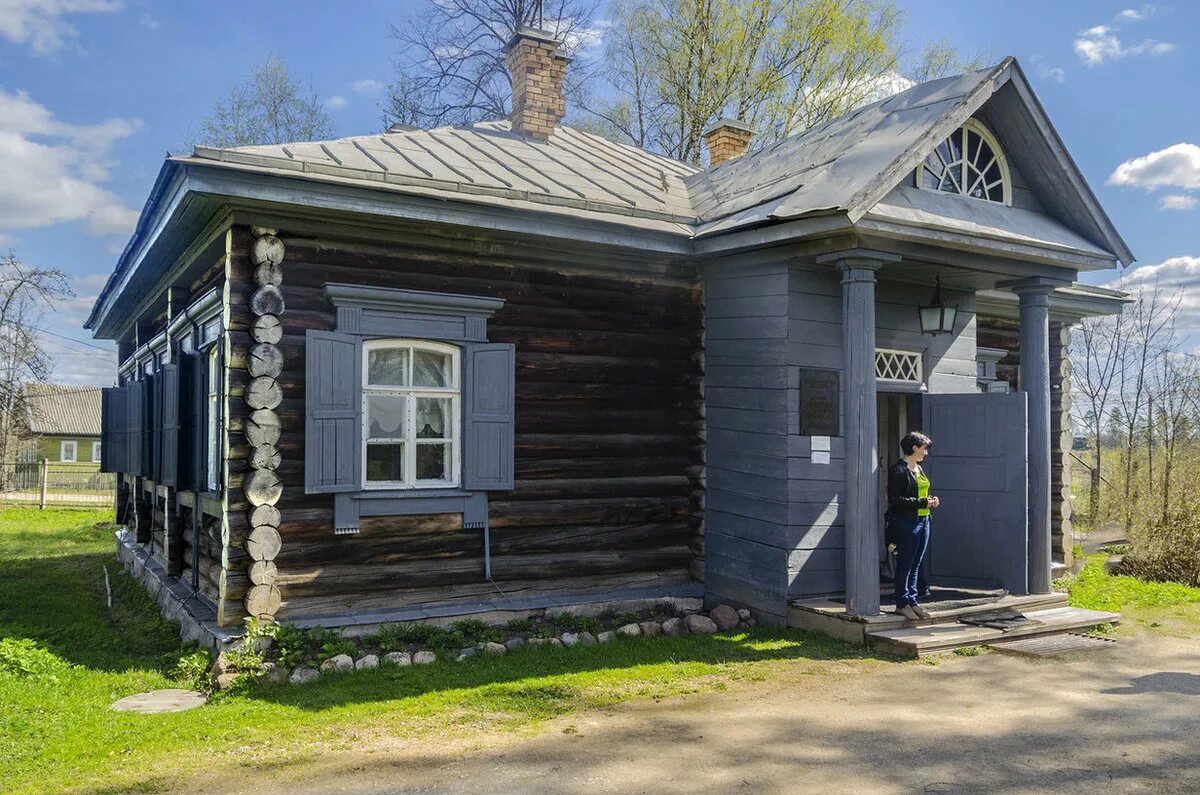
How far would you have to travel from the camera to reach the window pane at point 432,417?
318 inches

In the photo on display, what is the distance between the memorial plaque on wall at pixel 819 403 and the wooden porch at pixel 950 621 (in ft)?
5.12

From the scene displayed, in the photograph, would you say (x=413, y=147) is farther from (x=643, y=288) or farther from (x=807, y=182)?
(x=807, y=182)

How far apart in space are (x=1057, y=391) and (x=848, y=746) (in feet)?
31.8

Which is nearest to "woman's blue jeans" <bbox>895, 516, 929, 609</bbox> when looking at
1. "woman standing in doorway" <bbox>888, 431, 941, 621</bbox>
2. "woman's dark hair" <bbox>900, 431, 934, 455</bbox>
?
"woman standing in doorway" <bbox>888, 431, 941, 621</bbox>

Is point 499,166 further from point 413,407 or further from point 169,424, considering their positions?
point 169,424

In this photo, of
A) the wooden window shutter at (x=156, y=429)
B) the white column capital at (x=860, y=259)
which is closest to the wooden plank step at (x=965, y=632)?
the white column capital at (x=860, y=259)

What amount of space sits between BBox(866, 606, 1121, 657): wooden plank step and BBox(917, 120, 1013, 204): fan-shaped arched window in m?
4.02

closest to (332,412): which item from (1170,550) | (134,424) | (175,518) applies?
(175,518)

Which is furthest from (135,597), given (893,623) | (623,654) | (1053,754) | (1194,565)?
(1194,565)

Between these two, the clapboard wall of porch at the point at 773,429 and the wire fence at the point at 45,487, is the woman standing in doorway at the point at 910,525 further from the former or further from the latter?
the wire fence at the point at 45,487

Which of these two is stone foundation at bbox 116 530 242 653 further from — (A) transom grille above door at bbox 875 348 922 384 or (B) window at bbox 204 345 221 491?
(A) transom grille above door at bbox 875 348 922 384

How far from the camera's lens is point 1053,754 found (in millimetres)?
5148

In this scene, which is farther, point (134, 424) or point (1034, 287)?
point (134, 424)

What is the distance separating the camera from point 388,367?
7941 millimetres
